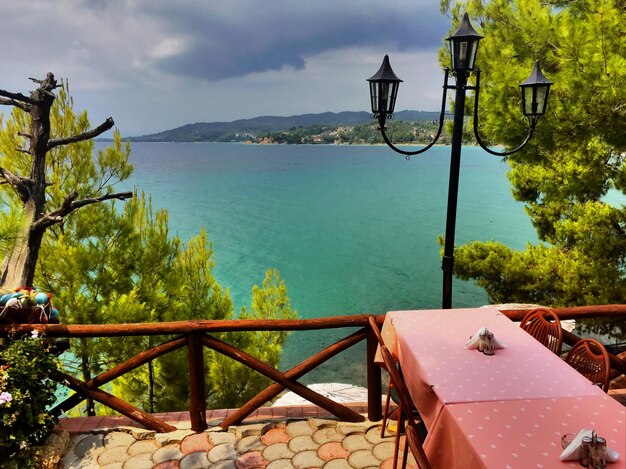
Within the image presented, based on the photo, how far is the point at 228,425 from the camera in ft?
9.89

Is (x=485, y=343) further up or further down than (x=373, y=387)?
further up

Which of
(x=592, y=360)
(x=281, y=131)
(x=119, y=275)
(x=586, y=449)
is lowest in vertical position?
(x=119, y=275)

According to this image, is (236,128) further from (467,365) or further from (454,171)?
(467,365)

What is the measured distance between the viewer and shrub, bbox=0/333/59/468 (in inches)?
96.7

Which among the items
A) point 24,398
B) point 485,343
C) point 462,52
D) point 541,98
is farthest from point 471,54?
point 24,398

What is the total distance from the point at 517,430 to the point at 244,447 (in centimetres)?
175

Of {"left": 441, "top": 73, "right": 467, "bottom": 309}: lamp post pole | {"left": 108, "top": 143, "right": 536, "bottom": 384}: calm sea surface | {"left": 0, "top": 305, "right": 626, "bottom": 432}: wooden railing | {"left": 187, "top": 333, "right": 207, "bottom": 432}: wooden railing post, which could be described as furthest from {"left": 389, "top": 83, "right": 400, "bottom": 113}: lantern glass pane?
{"left": 108, "top": 143, "right": 536, "bottom": 384}: calm sea surface

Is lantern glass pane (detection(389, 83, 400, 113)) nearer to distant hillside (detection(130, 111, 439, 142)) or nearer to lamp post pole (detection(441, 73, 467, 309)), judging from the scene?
lamp post pole (detection(441, 73, 467, 309))

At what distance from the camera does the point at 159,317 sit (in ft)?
32.5

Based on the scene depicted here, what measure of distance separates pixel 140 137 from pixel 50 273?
196 meters

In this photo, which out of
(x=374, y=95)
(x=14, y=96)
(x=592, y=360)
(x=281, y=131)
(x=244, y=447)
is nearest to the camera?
(x=592, y=360)

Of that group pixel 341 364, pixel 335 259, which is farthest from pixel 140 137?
pixel 341 364

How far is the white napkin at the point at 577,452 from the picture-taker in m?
1.46

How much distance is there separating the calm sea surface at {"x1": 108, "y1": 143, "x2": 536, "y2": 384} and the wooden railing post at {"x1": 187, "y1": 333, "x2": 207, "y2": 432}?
1148 centimetres
